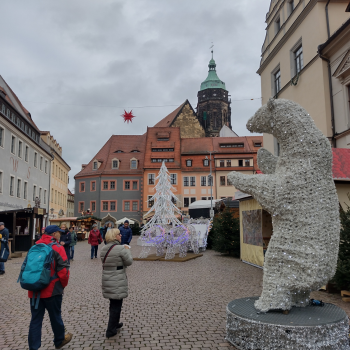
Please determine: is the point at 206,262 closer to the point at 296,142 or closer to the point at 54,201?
the point at 296,142

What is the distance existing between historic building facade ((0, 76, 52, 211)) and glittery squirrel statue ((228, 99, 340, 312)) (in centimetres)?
1947

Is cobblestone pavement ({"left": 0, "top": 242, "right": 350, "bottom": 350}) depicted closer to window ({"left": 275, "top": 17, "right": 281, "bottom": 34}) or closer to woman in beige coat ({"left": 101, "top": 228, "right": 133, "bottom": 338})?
woman in beige coat ({"left": 101, "top": 228, "right": 133, "bottom": 338})

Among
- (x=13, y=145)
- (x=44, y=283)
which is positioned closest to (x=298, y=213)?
(x=44, y=283)

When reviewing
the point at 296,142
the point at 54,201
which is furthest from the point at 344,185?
the point at 54,201

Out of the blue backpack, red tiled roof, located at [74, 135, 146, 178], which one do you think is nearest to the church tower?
red tiled roof, located at [74, 135, 146, 178]

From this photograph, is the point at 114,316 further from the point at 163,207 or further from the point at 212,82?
the point at 212,82

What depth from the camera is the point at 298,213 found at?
4.78m

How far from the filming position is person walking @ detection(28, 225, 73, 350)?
13.9 ft

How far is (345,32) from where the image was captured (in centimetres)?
1383

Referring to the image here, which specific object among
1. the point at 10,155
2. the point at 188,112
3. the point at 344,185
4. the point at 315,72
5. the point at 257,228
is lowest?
the point at 257,228

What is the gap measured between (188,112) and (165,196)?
42.3 metres

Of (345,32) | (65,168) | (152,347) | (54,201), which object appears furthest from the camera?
(65,168)

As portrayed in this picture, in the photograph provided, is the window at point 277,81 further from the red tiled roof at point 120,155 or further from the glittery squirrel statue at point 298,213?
the red tiled roof at point 120,155

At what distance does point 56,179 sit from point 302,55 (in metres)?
29.3
